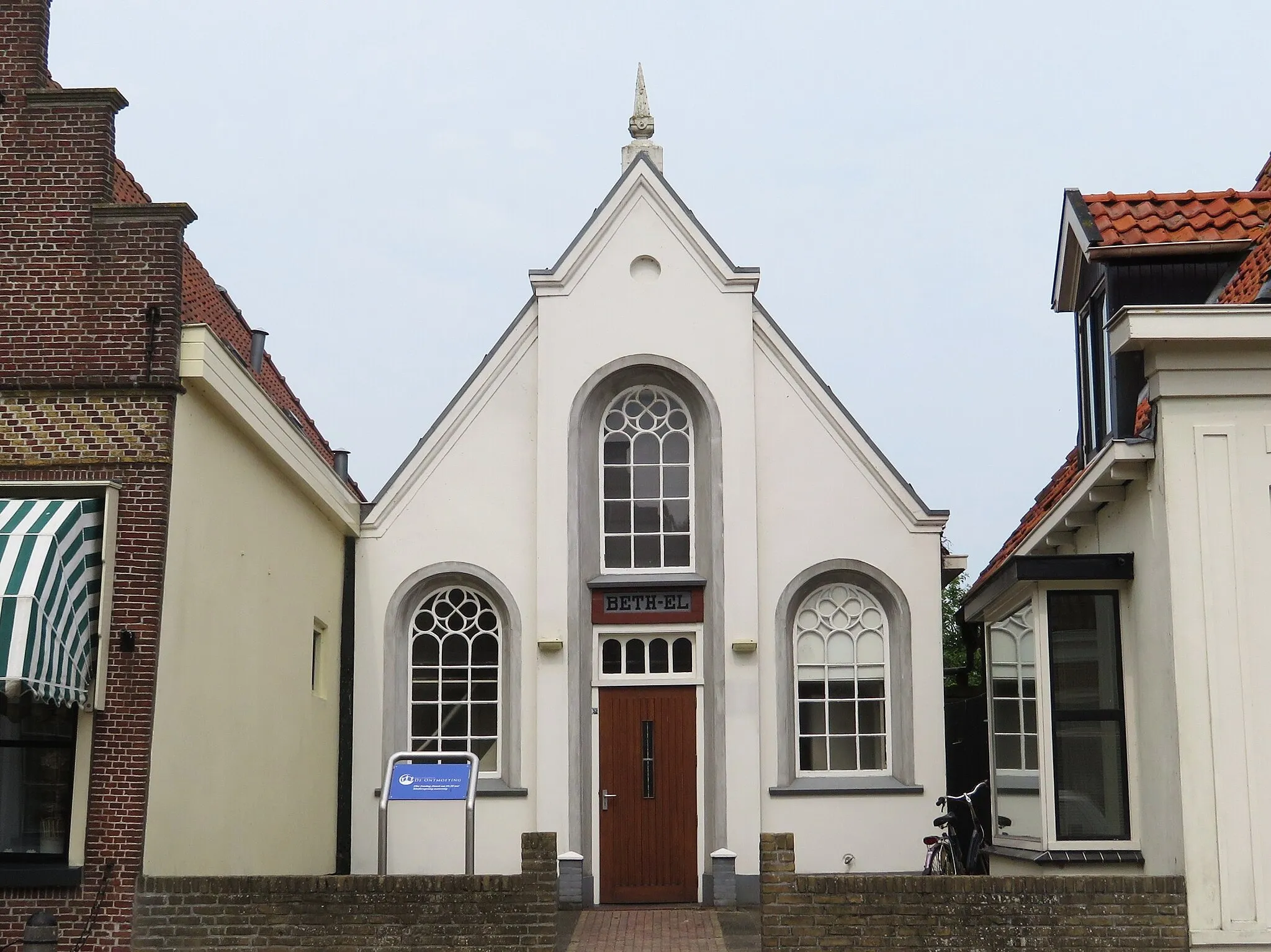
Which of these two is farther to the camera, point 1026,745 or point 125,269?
point 1026,745

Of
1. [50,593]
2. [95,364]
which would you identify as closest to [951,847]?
[50,593]

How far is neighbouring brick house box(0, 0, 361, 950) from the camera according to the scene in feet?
40.7

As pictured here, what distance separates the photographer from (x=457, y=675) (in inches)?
740

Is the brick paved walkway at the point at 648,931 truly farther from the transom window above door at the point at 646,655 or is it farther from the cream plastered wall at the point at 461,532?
the transom window above door at the point at 646,655

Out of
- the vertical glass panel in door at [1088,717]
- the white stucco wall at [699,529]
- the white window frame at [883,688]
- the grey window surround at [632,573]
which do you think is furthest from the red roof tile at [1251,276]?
the grey window surround at [632,573]

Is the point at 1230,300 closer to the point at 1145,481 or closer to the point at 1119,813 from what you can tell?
the point at 1145,481

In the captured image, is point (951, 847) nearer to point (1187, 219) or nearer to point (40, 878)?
point (1187, 219)

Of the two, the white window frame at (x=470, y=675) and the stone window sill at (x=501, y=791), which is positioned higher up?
the white window frame at (x=470, y=675)

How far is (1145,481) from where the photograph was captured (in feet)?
44.1

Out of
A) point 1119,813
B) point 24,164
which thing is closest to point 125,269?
point 24,164

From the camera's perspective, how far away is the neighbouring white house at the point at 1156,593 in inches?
498

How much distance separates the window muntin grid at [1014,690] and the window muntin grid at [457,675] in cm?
584

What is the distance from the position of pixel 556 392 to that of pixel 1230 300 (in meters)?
7.82

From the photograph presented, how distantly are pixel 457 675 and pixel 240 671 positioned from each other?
423cm
